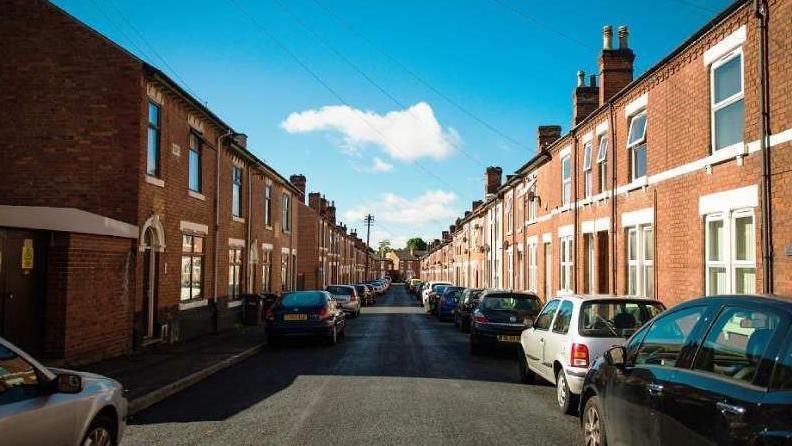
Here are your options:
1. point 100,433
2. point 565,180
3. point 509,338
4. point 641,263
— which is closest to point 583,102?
point 565,180

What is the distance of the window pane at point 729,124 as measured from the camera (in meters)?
10.7

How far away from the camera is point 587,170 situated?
62.8 feet

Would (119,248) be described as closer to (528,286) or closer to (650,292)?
(650,292)

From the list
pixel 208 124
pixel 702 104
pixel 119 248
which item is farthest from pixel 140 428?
pixel 208 124

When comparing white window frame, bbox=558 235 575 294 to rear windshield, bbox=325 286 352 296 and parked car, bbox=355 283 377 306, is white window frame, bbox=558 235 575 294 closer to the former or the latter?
rear windshield, bbox=325 286 352 296

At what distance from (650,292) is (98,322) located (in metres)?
11.5

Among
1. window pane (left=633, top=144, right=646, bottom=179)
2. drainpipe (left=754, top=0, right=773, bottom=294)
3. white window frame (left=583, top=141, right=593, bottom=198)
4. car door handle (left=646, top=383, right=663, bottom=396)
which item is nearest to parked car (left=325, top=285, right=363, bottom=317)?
white window frame (left=583, top=141, right=593, bottom=198)

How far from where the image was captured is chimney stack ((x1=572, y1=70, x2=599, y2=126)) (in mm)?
20859

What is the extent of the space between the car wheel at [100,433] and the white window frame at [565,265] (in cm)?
1685

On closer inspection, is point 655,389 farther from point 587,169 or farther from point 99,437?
point 587,169

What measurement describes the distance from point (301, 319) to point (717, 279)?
9469mm

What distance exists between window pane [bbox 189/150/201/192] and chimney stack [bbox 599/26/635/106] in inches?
447

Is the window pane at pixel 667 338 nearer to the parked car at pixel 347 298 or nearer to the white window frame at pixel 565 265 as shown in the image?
the white window frame at pixel 565 265

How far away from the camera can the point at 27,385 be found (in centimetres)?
457
